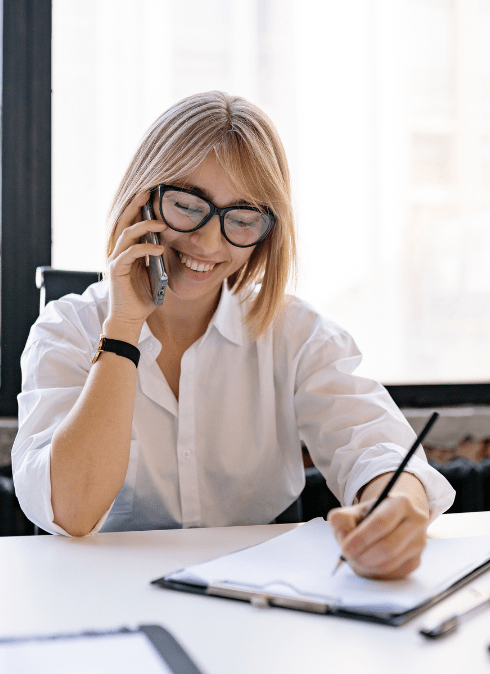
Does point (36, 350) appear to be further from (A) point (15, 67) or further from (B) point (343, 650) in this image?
(A) point (15, 67)

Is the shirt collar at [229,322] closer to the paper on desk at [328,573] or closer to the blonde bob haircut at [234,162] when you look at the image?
the blonde bob haircut at [234,162]

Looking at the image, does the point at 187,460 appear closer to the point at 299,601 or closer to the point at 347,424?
the point at 347,424

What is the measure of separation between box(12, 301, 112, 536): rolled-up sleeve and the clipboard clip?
0.36m

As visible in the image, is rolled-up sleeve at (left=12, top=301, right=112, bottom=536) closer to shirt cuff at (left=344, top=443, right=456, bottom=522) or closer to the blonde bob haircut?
the blonde bob haircut

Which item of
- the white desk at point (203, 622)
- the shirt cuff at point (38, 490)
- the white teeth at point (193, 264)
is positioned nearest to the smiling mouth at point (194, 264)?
the white teeth at point (193, 264)

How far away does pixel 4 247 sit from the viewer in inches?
72.9

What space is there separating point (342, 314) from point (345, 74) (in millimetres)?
793

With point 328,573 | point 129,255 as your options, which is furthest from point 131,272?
point 328,573

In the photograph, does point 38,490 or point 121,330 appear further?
point 121,330

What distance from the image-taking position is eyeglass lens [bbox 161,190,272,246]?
3.68 ft

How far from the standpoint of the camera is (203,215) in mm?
1130

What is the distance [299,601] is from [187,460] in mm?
612

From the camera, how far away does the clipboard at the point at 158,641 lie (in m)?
0.50

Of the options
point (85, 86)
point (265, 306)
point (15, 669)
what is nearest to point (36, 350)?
point (265, 306)
